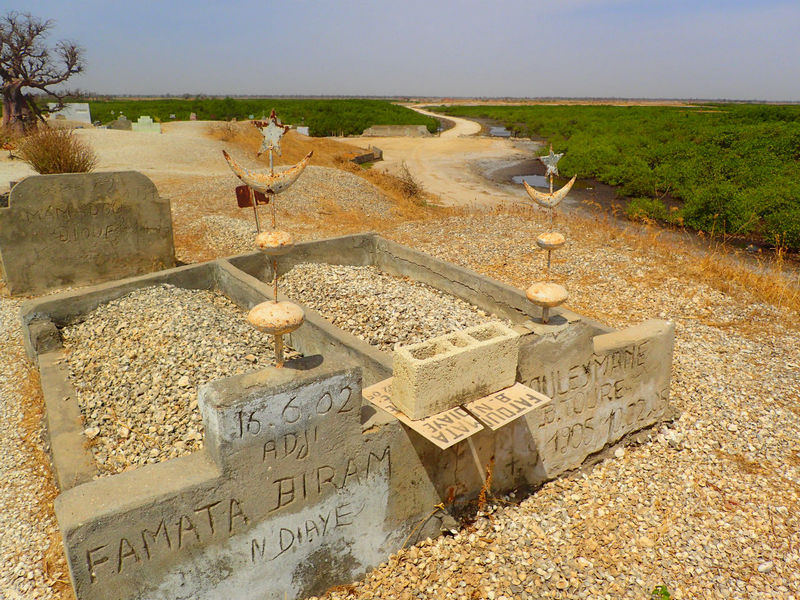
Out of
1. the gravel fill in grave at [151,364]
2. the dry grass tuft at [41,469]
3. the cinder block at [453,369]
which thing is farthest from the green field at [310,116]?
the cinder block at [453,369]

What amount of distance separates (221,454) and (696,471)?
4.14 meters

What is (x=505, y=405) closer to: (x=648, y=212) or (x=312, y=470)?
(x=312, y=470)

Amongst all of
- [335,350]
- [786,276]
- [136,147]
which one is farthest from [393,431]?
[136,147]

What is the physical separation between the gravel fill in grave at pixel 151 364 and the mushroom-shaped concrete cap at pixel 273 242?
211cm

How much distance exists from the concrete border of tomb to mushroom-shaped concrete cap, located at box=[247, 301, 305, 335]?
0.24 meters

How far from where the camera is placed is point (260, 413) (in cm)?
290

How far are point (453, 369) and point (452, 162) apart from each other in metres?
31.8

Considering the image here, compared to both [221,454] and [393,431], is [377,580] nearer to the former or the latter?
[393,431]

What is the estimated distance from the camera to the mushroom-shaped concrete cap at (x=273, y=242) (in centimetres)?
304

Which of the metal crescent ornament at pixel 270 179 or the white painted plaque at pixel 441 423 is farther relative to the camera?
the white painted plaque at pixel 441 423

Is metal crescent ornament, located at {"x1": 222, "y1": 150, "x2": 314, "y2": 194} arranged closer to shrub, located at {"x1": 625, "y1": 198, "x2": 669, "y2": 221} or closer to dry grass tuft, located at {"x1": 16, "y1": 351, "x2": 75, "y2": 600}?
dry grass tuft, located at {"x1": 16, "y1": 351, "x2": 75, "y2": 600}

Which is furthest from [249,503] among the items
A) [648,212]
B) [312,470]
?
[648,212]

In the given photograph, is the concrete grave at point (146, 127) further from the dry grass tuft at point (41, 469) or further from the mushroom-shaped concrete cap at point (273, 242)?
the mushroom-shaped concrete cap at point (273, 242)

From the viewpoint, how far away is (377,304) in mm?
6934
